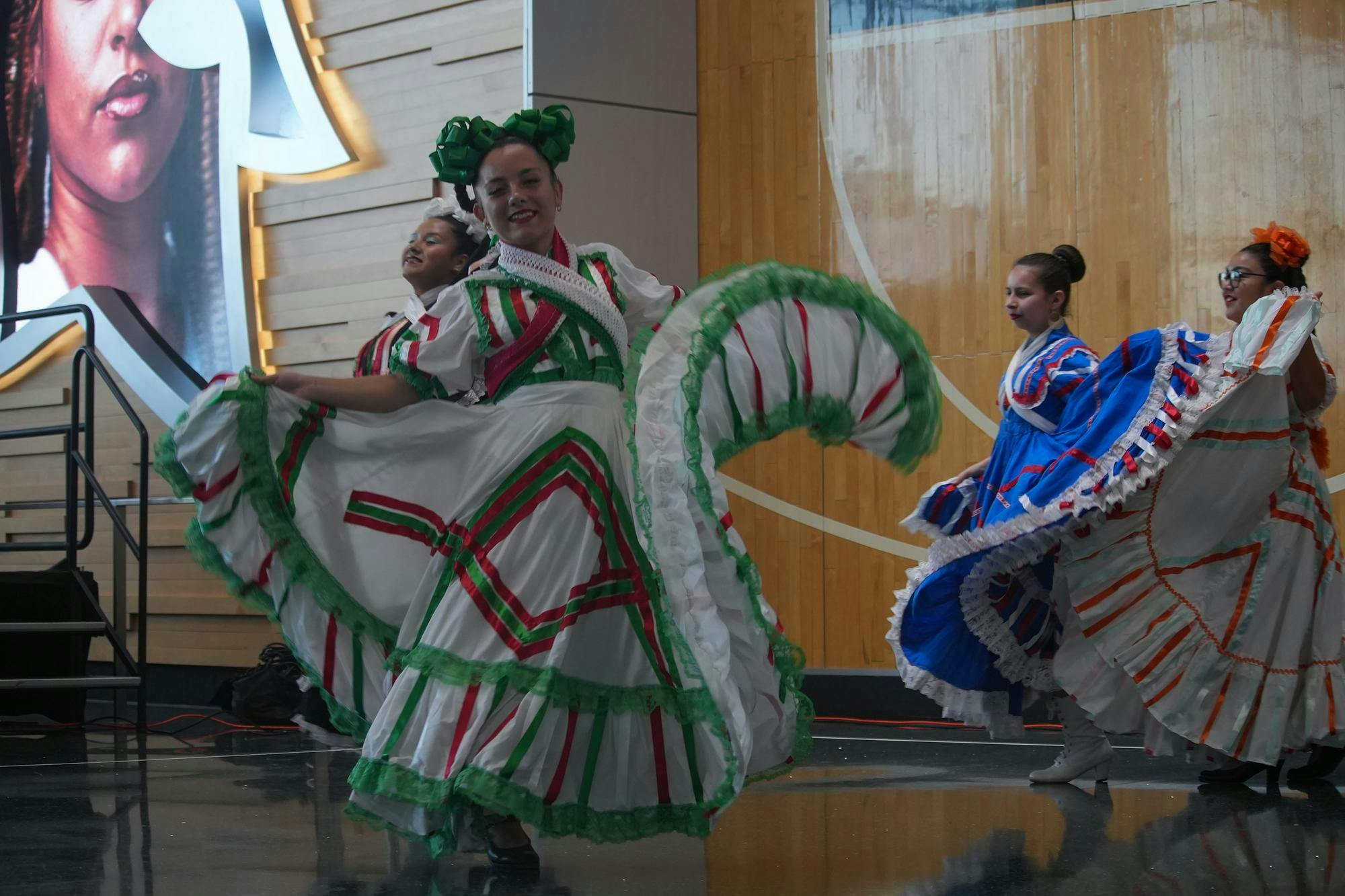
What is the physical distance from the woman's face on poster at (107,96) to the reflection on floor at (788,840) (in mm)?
3641

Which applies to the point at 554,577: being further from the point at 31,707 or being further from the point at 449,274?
the point at 31,707

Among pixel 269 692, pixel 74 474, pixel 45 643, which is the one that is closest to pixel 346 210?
pixel 74 474

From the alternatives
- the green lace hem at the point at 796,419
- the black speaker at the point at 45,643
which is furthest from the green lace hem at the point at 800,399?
the black speaker at the point at 45,643

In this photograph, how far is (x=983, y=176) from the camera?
5660 mm

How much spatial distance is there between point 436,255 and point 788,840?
59.5 inches

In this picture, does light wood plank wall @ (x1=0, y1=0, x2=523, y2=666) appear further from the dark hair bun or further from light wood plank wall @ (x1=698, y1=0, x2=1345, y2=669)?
the dark hair bun

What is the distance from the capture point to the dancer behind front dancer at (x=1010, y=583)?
376cm

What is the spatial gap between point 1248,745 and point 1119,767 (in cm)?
76

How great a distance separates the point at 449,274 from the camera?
11.3ft

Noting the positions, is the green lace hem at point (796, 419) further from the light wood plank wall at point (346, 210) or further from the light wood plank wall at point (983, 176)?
the light wood plank wall at point (346, 210)

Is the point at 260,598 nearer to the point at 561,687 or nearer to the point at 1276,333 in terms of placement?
the point at 561,687

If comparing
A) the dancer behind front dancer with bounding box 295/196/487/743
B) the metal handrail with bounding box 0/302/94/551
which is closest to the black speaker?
the metal handrail with bounding box 0/302/94/551

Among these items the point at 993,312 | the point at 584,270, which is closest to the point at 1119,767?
the point at 993,312

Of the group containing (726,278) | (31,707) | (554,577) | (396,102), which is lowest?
(31,707)
